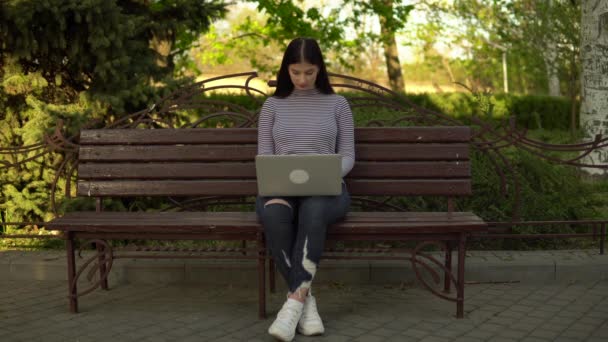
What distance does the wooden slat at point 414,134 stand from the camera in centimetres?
457

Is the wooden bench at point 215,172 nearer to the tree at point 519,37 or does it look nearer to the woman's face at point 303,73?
the woman's face at point 303,73

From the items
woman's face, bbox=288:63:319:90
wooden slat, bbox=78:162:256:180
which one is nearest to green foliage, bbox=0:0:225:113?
wooden slat, bbox=78:162:256:180

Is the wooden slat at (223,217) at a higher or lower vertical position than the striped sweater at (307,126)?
lower

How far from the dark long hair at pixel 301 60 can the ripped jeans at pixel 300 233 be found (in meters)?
0.71

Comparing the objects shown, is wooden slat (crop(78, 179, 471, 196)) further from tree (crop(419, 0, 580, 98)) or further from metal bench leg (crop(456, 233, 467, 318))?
tree (crop(419, 0, 580, 98))

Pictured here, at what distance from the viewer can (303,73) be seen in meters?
4.24

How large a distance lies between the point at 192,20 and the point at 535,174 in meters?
3.56

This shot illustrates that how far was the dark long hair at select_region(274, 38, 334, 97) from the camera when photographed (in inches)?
164

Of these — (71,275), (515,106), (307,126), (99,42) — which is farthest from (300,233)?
(515,106)

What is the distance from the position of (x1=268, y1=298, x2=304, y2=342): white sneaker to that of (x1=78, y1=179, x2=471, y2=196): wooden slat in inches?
41.1

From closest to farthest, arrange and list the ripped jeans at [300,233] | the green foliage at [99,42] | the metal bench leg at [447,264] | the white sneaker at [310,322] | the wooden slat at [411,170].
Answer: the white sneaker at [310,322] → the ripped jeans at [300,233] → the metal bench leg at [447,264] → the wooden slat at [411,170] → the green foliage at [99,42]

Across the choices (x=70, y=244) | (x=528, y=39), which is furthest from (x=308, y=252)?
(x=528, y=39)

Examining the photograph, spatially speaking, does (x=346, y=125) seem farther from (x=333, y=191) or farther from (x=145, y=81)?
(x=145, y=81)

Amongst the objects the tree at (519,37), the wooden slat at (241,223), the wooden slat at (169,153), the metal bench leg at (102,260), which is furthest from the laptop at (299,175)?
the tree at (519,37)
